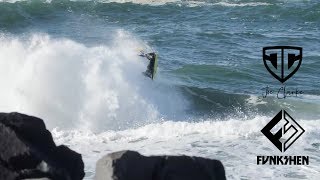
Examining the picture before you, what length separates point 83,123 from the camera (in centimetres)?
1383

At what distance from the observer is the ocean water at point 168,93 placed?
1168 centimetres

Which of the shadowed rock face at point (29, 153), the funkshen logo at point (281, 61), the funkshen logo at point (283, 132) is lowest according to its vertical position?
the funkshen logo at point (281, 61)

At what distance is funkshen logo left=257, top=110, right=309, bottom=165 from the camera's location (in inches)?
→ 432

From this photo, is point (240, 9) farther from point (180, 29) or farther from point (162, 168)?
point (162, 168)

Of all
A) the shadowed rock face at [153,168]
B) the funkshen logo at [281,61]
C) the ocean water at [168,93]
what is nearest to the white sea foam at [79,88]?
the ocean water at [168,93]

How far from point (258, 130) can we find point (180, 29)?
1765 cm

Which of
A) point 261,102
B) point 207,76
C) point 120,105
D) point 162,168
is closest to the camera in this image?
point 162,168

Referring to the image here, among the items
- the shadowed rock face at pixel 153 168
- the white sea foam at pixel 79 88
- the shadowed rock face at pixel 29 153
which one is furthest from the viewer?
the white sea foam at pixel 79 88

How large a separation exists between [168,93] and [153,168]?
11056 mm

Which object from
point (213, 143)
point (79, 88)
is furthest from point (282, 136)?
point (79, 88)

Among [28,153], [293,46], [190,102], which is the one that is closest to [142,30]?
[293,46]

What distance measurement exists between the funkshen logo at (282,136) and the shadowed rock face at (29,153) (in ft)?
15.9

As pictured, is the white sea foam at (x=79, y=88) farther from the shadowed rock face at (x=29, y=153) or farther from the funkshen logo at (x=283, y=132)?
the shadowed rock face at (x=29, y=153)

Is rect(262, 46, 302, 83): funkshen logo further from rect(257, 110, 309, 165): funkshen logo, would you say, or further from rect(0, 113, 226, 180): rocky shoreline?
rect(0, 113, 226, 180): rocky shoreline
